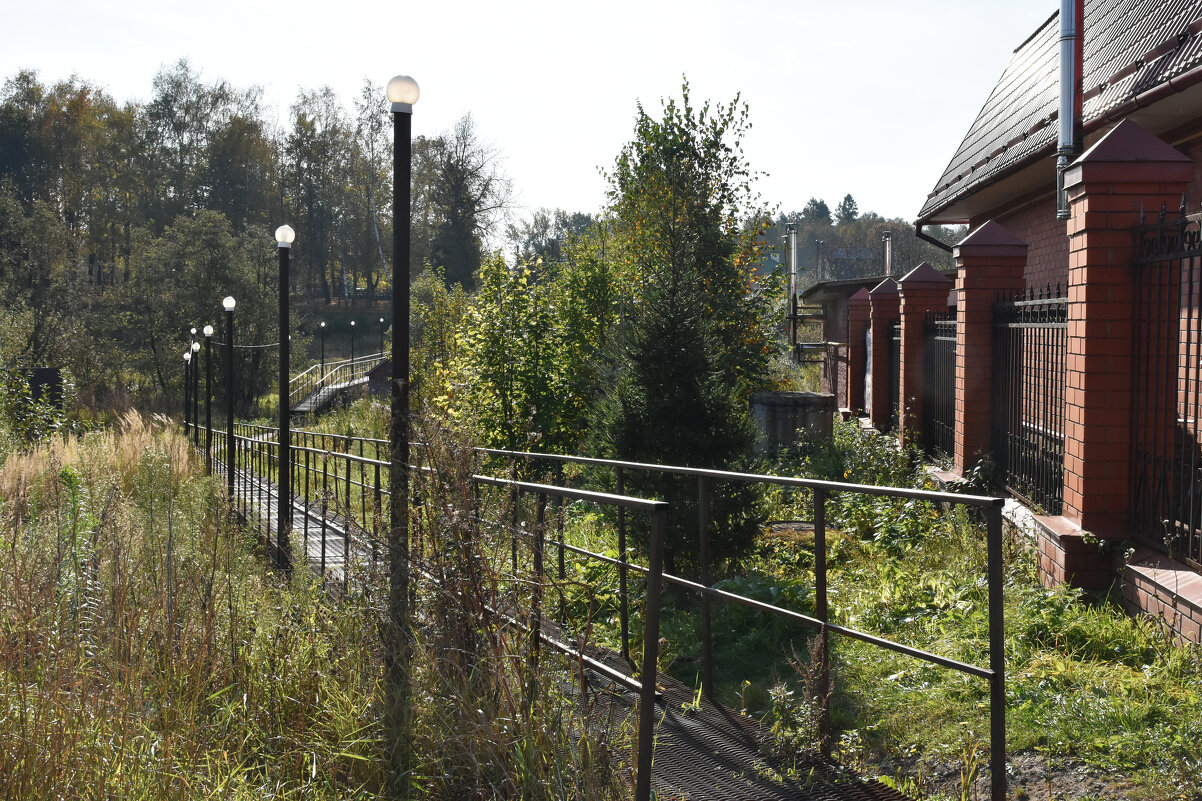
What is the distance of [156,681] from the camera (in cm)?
342

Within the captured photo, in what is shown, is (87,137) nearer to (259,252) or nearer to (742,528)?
(259,252)

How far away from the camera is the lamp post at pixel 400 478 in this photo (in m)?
2.94

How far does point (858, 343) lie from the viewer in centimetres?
1396

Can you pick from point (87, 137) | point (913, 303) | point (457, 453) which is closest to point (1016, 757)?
point (457, 453)

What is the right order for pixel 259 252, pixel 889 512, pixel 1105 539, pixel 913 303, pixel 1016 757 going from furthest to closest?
pixel 259 252
pixel 913 303
pixel 889 512
pixel 1105 539
pixel 1016 757

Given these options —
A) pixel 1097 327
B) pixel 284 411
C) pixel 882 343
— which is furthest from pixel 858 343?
pixel 1097 327

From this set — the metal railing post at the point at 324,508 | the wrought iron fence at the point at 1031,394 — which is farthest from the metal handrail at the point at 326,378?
the wrought iron fence at the point at 1031,394

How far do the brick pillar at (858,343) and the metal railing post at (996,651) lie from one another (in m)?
11.5

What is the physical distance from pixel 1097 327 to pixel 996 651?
3.23 m

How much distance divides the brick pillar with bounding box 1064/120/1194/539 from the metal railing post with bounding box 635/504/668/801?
12.1ft

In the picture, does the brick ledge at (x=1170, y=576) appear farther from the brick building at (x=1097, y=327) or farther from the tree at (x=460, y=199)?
the tree at (x=460, y=199)

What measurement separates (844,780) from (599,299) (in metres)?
11.0

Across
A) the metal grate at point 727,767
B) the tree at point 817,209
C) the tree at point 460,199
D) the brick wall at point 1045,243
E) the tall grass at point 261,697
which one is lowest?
the metal grate at point 727,767

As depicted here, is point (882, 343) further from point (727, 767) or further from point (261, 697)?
point (261, 697)
